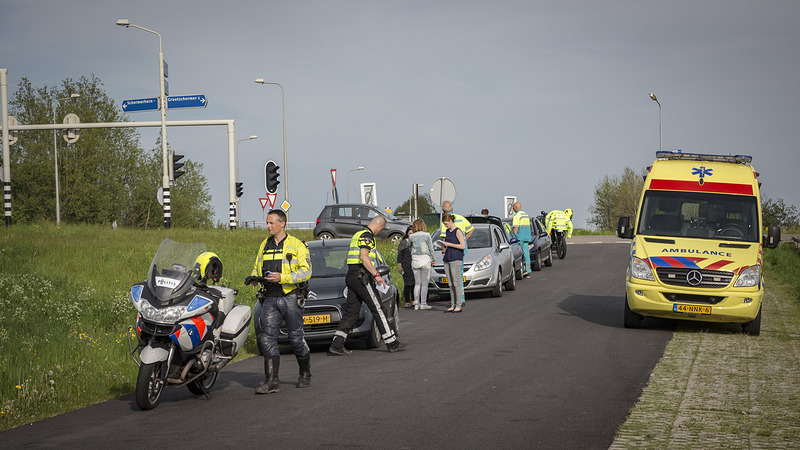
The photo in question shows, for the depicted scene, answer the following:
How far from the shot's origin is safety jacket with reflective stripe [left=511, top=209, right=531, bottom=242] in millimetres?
24656

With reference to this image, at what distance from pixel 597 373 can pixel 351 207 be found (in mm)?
26514

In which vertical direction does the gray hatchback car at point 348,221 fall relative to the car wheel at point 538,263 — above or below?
above

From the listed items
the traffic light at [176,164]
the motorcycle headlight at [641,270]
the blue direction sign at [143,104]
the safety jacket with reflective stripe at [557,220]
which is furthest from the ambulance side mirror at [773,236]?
the blue direction sign at [143,104]

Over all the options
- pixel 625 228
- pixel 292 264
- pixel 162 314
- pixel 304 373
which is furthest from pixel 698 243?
pixel 162 314

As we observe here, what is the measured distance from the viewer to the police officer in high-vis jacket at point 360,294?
458 inches

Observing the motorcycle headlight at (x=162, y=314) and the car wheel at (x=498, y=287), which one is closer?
the motorcycle headlight at (x=162, y=314)

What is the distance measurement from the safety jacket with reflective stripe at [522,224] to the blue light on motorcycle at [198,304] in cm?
1669

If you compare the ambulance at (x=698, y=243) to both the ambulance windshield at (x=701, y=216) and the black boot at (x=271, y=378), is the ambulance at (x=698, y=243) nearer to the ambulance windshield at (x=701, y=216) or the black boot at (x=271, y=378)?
the ambulance windshield at (x=701, y=216)

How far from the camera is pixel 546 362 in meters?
10.6

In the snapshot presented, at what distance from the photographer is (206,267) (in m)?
8.77

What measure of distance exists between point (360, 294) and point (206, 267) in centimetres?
324

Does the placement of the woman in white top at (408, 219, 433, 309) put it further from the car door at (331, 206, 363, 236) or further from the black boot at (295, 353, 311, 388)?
the car door at (331, 206, 363, 236)

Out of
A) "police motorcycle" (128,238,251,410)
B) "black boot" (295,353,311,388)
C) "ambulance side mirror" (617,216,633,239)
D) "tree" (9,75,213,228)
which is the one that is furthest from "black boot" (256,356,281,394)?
"tree" (9,75,213,228)

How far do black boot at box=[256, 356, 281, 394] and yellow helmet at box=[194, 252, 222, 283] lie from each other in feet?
3.41
